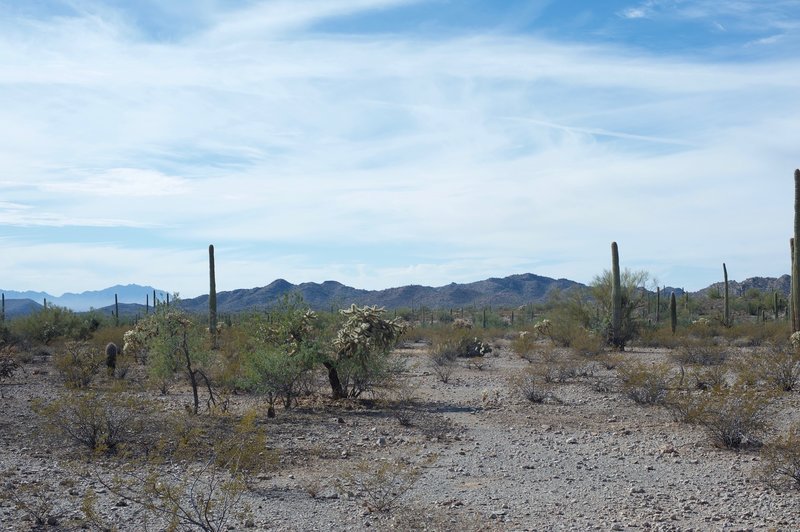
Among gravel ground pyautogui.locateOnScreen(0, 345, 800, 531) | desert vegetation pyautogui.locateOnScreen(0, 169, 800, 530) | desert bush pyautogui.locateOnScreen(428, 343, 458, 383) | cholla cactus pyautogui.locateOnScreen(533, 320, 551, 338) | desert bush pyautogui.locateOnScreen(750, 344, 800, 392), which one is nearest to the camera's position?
gravel ground pyautogui.locateOnScreen(0, 345, 800, 531)

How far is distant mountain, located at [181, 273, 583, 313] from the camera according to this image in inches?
4739

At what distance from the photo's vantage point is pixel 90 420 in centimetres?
1207

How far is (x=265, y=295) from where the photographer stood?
120 metres

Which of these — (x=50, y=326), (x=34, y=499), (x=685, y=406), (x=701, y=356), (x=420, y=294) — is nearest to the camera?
(x=34, y=499)

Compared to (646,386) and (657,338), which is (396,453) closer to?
(646,386)

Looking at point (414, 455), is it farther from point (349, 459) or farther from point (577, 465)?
point (577, 465)

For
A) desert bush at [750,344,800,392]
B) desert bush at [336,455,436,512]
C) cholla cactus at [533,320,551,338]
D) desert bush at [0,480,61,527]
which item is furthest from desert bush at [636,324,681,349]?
desert bush at [0,480,61,527]

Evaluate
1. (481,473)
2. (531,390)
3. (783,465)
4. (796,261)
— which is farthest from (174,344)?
(796,261)

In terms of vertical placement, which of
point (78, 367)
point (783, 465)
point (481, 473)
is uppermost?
point (78, 367)

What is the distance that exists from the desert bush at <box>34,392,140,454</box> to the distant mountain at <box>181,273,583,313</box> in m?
103

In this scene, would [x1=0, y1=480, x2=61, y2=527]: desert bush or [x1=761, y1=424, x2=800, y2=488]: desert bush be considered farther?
[x1=761, y1=424, x2=800, y2=488]: desert bush

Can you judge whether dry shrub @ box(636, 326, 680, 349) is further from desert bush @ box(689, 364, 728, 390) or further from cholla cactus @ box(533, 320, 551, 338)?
desert bush @ box(689, 364, 728, 390)

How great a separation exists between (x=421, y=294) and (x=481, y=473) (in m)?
117

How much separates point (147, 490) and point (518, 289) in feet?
429
